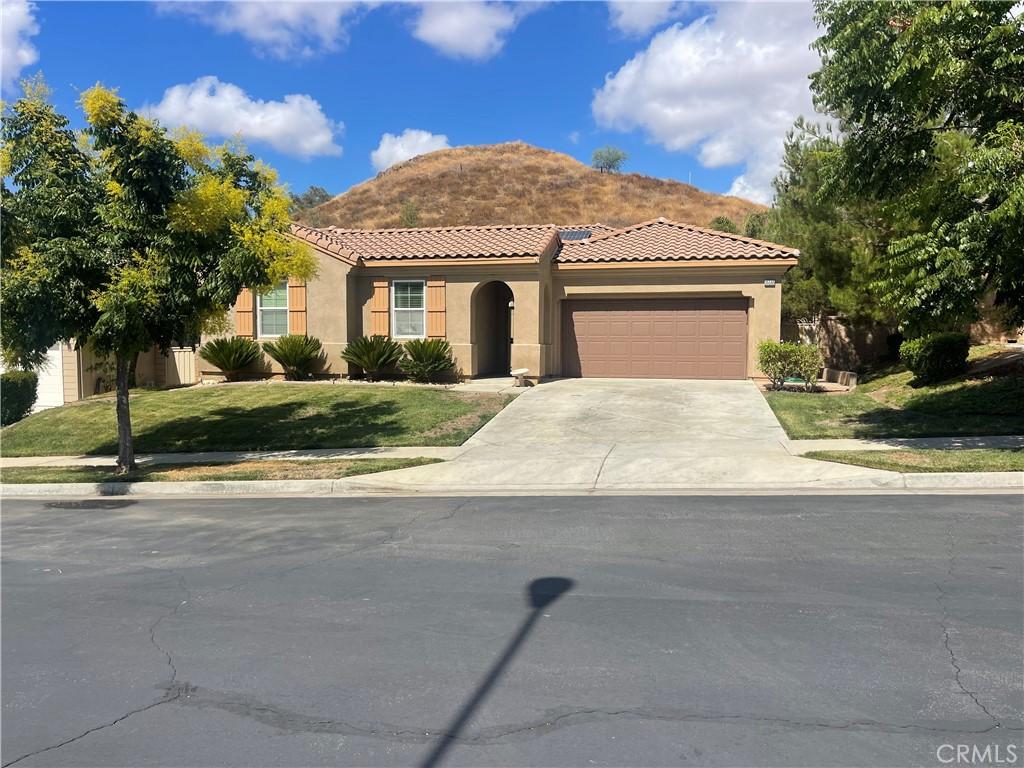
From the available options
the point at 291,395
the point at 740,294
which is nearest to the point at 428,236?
the point at 291,395

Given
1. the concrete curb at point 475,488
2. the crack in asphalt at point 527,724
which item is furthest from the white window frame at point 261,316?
the crack in asphalt at point 527,724

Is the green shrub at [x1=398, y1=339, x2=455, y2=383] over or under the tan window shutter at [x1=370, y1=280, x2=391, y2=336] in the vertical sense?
under

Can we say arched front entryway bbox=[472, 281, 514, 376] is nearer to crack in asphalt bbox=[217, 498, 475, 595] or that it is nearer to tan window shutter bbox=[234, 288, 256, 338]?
tan window shutter bbox=[234, 288, 256, 338]

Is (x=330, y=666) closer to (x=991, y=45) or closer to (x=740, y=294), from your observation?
(x=991, y=45)

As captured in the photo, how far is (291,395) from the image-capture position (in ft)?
61.4

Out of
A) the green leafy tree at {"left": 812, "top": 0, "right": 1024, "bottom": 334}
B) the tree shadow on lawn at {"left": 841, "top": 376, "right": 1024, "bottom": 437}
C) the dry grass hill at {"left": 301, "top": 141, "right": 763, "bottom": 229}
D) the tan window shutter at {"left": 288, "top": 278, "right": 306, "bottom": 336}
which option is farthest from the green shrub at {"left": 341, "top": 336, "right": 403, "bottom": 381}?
the dry grass hill at {"left": 301, "top": 141, "right": 763, "bottom": 229}

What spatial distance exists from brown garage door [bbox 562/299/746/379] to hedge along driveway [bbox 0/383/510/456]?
4944 mm

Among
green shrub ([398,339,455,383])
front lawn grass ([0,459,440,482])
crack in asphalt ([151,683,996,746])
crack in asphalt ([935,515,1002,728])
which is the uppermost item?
green shrub ([398,339,455,383])

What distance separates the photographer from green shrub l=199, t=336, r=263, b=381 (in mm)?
21172

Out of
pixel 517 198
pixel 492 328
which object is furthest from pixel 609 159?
pixel 492 328

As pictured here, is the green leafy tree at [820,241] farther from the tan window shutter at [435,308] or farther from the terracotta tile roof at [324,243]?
the terracotta tile roof at [324,243]

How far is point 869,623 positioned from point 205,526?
6988 millimetres

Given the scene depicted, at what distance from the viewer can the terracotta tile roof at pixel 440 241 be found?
20984 mm

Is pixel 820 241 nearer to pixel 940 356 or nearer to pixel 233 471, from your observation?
pixel 940 356
